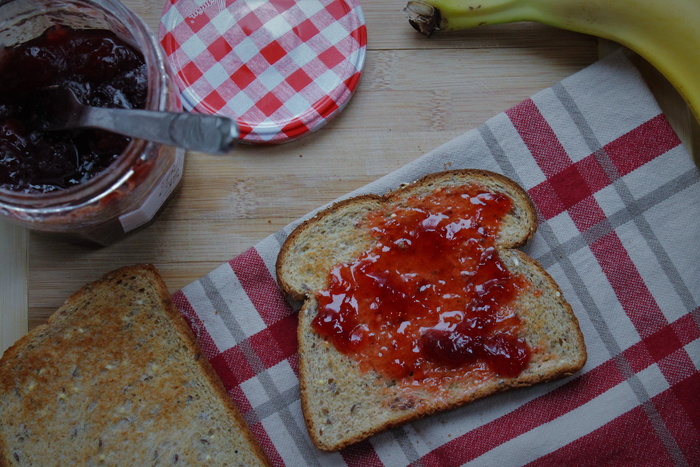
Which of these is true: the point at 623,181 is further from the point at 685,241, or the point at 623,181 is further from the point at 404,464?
the point at 404,464

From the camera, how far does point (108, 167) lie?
1991 mm

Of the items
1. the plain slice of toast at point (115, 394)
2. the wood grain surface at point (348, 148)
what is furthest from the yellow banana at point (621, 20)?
the plain slice of toast at point (115, 394)

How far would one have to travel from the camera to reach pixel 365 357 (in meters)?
2.46

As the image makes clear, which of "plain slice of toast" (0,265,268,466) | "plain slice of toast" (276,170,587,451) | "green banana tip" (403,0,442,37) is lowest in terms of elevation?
"plain slice of toast" (0,265,268,466)

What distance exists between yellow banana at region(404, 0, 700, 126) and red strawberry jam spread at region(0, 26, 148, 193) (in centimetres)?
113

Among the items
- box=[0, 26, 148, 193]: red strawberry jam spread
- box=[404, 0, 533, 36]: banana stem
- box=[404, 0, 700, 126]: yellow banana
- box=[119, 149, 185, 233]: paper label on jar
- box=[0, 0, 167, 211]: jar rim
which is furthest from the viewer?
box=[404, 0, 533, 36]: banana stem

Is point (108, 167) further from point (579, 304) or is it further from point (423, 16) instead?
point (579, 304)

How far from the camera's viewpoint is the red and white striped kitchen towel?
254cm

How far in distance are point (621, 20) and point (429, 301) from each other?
1.30m

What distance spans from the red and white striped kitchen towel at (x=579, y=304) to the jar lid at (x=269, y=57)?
440mm

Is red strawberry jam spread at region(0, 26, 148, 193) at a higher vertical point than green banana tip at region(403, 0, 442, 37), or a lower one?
lower

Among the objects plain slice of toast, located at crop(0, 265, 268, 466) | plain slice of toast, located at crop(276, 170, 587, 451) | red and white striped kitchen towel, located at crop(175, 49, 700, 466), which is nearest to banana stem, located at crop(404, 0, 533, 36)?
red and white striped kitchen towel, located at crop(175, 49, 700, 466)

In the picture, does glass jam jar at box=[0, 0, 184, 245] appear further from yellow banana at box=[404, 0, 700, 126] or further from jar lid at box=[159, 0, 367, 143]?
yellow banana at box=[404, 0, 700, 126]

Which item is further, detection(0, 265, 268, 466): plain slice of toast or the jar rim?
detection(0, 265, 268, 466): plain slice of toast
